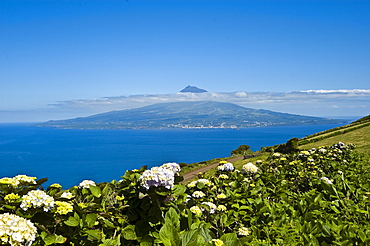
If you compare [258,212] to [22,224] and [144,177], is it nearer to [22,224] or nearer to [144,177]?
→ [144,177]

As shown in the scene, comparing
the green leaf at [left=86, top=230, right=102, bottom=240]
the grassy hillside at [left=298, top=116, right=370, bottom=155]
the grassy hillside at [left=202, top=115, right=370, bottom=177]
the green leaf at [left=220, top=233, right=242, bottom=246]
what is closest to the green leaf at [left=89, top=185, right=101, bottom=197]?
the green leaf at [left=86, top=230, right=102, bottom=240]

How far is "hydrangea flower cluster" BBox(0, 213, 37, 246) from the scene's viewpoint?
1719 millimetres


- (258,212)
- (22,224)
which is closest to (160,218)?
(22,224)

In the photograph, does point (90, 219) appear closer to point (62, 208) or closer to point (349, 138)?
point (62, 208)

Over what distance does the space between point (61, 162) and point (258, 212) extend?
4578 inches

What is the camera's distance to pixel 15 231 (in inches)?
68.7

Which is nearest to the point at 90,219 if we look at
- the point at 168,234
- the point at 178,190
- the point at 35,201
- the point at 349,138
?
the point at 35,201

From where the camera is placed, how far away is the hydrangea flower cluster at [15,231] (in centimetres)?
172

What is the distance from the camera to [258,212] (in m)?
3.50

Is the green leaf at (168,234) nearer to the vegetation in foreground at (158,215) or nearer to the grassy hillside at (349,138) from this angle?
the vegetation in foreground at (158,215)

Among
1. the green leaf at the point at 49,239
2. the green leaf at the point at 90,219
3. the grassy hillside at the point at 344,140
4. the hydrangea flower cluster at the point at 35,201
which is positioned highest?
the hydrangea flower cluster at the point at 35,201

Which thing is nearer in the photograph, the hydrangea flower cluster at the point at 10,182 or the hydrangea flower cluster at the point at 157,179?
the hydrangea flower cluster at the point at 10,182

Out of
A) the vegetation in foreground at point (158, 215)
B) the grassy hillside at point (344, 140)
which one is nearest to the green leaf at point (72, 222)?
the vegetation in foreground at point (158, 215)

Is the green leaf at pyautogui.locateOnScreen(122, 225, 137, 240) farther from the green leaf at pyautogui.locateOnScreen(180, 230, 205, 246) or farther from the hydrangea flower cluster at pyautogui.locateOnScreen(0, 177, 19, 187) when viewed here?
the hydrangea flower cluster at pyautogui.locateOnScreen(0, 177, 19, 187)
